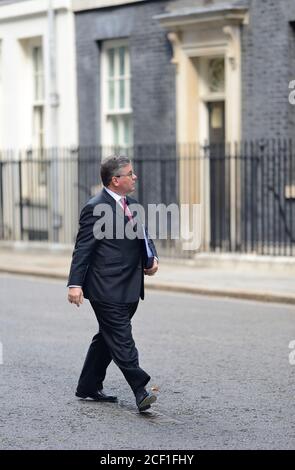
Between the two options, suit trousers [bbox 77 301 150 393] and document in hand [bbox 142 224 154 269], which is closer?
suit trousers [bbox 77 301 150 393]

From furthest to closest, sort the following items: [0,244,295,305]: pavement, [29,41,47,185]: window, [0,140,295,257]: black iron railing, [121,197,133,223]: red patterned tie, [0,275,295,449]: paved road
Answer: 1. [29,41,47,185]: window
2. [0,140,295,257]: black iron railing
3. [0,244,295,305]: pavement
4. [121,197,133,223]: red patterned tie
5. [0,275,295,449]: paved road

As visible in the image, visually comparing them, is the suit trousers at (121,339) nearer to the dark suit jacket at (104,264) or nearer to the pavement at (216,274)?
the dark suit jacket at (104,264)

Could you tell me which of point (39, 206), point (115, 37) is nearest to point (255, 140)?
point (115, 37)

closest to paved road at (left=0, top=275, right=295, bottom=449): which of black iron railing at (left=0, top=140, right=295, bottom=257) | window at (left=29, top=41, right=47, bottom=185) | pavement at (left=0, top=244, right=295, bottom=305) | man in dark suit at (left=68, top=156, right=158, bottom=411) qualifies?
man in dark suit at (left=68, top=156, right=158, bottom=411)

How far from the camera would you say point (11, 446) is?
23.8ft

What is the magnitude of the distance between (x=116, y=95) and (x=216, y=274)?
582cm

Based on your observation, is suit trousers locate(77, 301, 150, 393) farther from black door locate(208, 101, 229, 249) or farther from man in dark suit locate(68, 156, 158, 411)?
black door locate(208, 101, 229, 249)

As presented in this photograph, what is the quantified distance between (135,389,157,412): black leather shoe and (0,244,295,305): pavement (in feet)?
21.8

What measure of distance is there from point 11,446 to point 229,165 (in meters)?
11.5

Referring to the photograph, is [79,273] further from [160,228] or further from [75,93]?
[75,93]

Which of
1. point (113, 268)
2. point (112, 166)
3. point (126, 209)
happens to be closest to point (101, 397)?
point (113, 268)

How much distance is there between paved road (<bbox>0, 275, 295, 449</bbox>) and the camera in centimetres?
754

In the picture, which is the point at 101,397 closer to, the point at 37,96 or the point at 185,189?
the point at 185,189

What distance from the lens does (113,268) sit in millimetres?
8273
